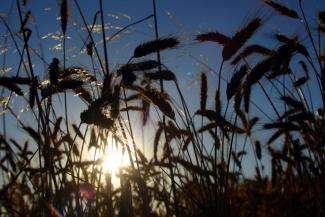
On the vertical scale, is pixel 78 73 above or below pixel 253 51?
below

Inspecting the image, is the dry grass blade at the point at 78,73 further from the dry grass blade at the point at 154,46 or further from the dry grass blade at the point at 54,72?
the dry grass blade at the point at 154,46

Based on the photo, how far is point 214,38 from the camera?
3166mm

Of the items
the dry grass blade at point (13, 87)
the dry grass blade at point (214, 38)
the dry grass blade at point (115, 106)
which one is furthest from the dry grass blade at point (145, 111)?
the dry grass blade at point (13, 87)

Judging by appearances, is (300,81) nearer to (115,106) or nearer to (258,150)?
(258,150)

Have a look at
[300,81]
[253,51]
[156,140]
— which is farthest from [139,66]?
[300,81]

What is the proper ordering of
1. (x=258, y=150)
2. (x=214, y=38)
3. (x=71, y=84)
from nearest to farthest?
(x=71, y=84) → (x=214, y=38) → (x=258, y=150)

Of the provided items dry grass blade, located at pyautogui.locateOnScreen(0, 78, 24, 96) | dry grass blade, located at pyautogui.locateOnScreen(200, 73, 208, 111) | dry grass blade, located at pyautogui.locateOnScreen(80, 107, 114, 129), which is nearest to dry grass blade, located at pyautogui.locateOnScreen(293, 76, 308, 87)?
dry grass blade, located at pyautogui.locateOnScreen(200, 73, 208, 111)

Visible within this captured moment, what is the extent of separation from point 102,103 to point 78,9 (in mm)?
1251

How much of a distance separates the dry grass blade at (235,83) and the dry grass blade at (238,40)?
148 mm

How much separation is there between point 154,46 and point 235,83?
26.3 inches

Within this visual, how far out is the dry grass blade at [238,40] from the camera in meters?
2.92

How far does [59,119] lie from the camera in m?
3.82

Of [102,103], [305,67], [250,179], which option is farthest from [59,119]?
[250,179]

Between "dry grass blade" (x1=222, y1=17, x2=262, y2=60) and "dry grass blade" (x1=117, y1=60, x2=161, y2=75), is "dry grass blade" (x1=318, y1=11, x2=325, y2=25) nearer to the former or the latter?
"dry grass blade" (x1=222, y1=17, x2=262, y2=60)
